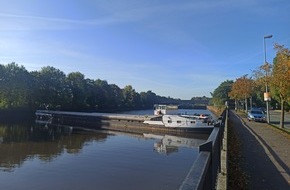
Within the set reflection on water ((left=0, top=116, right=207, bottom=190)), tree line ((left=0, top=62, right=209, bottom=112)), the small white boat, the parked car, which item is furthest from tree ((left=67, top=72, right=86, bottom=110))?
the parked car

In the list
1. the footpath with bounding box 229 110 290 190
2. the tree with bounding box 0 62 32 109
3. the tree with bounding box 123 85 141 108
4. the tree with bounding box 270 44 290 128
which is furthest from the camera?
the tree with bounding box 123 85 141 108

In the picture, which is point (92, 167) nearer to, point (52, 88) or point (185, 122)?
point (185, 122)

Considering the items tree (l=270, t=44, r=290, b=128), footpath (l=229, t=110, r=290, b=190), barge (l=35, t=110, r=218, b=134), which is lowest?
barge (l=35, t=110, r=218, b=134)

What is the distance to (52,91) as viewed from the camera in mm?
108312

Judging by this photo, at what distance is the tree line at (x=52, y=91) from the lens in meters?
94.7

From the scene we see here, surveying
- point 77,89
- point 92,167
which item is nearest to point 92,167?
point 92,167

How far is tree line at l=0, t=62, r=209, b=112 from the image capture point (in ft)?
311

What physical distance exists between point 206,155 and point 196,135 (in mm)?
Answer: 46404

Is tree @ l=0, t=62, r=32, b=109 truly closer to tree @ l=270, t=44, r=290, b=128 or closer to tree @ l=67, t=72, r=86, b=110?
tree @ l=67, t=72, r=86, b=110

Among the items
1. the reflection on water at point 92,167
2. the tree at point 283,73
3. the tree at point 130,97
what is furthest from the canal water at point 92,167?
the tree at point 130,97

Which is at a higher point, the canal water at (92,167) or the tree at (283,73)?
the tree at (283,73)

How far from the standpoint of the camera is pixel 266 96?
3600cm

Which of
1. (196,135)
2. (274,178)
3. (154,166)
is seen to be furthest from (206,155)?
(196,135)

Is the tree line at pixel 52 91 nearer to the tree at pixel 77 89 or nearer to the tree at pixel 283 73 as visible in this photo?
the tree at pixel 77 89
